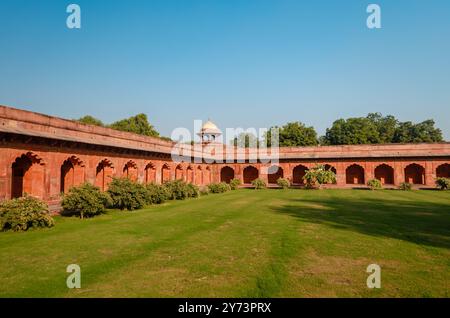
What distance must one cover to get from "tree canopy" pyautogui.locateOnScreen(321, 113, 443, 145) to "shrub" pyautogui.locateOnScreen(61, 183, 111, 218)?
154 ft

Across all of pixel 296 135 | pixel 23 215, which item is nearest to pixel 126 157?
pixel 23 215

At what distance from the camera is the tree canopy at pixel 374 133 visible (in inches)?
2026

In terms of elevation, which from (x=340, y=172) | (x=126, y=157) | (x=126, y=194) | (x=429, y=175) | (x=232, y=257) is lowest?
(x=232, y=257)

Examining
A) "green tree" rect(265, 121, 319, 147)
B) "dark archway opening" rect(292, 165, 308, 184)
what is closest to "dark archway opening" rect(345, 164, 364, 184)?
"dark archway opening" rect(292, 165, 308, 184)

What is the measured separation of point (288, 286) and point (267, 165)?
105ft

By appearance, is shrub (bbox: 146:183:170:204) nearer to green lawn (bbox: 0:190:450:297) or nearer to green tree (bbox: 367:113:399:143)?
green lawn (bbox: 0:190:450:297)

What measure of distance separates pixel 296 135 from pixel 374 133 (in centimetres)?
1315

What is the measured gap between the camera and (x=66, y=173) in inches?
701

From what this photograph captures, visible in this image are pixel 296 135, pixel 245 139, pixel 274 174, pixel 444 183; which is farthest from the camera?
pixel 245 139

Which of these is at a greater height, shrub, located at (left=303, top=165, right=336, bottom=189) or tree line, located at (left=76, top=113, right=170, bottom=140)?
tree line, located at (left=76, top=113, right=170, bottom=140)

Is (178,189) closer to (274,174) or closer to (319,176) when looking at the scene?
(319,176)

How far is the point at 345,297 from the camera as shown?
4.50m

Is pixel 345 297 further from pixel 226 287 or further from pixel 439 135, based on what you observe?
pixel 439 135

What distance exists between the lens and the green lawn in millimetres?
4836
